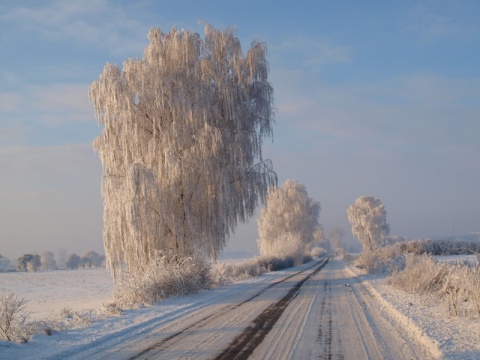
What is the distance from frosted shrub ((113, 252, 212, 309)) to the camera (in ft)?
45.2

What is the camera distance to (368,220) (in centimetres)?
7575

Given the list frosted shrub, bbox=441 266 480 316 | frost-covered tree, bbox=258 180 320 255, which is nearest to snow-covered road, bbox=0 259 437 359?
frosted shrub, bbox=441 266 480 316

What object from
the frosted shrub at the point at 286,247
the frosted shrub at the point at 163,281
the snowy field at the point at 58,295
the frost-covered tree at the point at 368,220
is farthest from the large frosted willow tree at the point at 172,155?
the frost-covered tree at the point at 368,220

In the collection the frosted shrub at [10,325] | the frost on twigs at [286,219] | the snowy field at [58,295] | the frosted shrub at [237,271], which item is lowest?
the snowy field at [58,295]

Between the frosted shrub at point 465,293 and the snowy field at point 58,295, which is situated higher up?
the frosted shrub at point 465,293

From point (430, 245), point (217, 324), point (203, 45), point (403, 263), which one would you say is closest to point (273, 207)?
point (430, 245)

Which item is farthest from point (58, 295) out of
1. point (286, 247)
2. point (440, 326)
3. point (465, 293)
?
point (286, 247)

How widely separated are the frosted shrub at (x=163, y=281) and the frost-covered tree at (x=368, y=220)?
61.3 m

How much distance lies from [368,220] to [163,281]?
65.1 metres

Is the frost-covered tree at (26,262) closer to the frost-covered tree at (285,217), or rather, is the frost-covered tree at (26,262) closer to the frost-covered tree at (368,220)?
the frost-covered tree at (285,217)

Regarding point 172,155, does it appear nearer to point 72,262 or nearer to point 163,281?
point 163,281

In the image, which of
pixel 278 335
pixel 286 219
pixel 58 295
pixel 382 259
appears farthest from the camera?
pixel 286 219

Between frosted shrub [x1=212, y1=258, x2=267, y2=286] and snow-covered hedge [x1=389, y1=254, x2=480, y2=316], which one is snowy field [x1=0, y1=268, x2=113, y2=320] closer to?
frosted shrub [x1=212, y1=258, x2=267, y2=286]

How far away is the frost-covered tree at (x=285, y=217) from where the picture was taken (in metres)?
55.8
